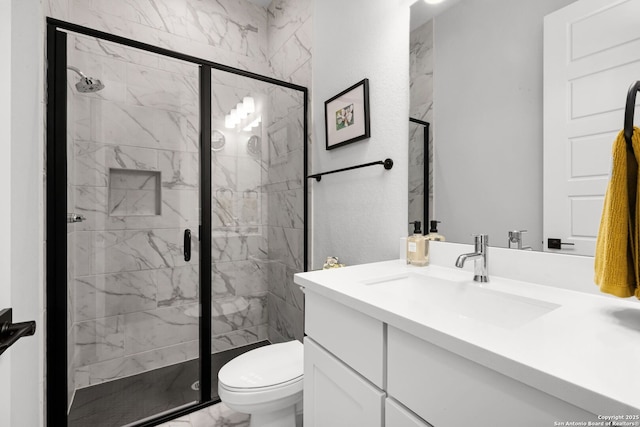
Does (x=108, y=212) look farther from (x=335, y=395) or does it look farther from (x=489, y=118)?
(x=489, y=118)

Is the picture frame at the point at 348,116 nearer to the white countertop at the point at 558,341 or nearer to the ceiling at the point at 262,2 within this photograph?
the white countertop at the point at 558,341

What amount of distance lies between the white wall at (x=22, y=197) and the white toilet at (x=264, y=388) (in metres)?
0.63

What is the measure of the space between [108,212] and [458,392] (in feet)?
5.89

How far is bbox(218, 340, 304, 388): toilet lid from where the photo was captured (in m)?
1.18

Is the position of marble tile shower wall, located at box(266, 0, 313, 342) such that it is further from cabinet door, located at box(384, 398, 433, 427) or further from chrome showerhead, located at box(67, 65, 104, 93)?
cabinet door, located at box(384, 398, 433, 427)

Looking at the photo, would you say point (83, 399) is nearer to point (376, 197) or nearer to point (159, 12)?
point (376, 197)

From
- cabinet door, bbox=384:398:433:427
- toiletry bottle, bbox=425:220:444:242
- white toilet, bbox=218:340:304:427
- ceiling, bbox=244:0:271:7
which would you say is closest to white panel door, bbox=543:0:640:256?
toiletry bottle, bbox=425:220:444:242

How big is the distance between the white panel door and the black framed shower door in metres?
1.50

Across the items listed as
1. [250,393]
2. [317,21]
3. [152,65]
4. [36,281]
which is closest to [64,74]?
[152,65]

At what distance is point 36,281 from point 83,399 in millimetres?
821

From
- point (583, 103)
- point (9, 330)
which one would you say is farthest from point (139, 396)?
point (583, 103)

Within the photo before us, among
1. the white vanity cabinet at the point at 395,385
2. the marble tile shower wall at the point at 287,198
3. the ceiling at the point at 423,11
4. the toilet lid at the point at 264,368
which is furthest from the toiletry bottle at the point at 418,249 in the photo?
the marble tile shower wall at the point at 287,198

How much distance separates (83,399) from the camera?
154 centimetres

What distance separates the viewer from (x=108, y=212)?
63.1 inches
